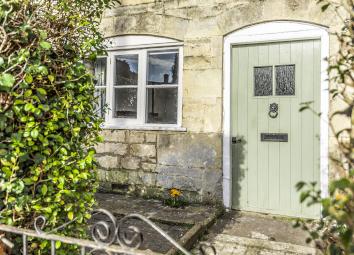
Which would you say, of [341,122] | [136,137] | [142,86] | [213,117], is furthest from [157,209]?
[341,122]

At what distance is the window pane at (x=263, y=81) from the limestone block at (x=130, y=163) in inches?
89.6

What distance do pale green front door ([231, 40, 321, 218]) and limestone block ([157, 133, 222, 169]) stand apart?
Answer: 299mm

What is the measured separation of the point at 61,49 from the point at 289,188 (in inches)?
145

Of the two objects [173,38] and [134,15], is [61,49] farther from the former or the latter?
[134,15]

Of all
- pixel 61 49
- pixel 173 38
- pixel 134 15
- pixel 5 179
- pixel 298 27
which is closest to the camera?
pixel 5 179

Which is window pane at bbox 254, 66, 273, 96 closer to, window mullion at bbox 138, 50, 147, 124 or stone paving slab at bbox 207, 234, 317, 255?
window mullion at bbox 138, 50, 147, 124

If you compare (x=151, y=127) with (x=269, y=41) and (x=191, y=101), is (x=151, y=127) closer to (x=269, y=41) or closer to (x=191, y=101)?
(x=191, y=101)

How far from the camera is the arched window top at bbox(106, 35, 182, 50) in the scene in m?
5.48

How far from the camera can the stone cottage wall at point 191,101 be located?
16.4 ft

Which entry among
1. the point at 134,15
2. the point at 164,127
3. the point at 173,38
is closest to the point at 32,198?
the point at 164,127

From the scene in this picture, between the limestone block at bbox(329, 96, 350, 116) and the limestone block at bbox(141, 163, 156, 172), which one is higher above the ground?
the limestone block at bbox(329, 96, 350, 116)

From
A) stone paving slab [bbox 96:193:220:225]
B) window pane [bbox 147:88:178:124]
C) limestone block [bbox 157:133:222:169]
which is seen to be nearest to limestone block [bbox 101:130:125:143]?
window pane [bbox 147:88:178:124]

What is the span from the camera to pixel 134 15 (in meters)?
5.75

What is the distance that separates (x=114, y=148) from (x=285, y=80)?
3074 millimetres
